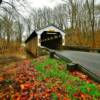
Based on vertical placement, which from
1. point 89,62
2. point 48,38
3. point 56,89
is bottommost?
point 56,89

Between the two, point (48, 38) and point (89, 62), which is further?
point (48, 38)

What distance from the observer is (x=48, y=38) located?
27.6 metres

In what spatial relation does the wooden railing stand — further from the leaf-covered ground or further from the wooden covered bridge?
the leaf-covered ground

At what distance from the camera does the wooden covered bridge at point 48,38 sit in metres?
19.0

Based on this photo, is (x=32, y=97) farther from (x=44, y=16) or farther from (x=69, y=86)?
(x=44, y=16)

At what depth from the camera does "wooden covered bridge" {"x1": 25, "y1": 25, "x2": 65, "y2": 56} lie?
18969 mm

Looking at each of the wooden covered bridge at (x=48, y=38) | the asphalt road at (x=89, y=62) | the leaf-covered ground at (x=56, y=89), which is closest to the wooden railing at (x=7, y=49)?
Result: the wooden covered bridge at (x=48, y=38)

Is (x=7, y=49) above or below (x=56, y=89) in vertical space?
above

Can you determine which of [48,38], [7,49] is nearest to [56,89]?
[7,49]

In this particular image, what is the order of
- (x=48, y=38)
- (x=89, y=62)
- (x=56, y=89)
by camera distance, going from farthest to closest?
(x=48, y=38) → (x=89, y=62) → (x=56, y=89)

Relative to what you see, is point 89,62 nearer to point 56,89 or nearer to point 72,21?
point 56,89

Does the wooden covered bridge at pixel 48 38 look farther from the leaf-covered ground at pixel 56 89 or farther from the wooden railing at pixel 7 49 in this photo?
the leaf-covered ground at pixel 56 89

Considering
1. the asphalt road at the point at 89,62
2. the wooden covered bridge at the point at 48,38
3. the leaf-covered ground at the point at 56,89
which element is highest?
the wooden covered bridge at the point at 48,38

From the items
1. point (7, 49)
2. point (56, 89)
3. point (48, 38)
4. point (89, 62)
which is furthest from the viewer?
point (48, 38)
